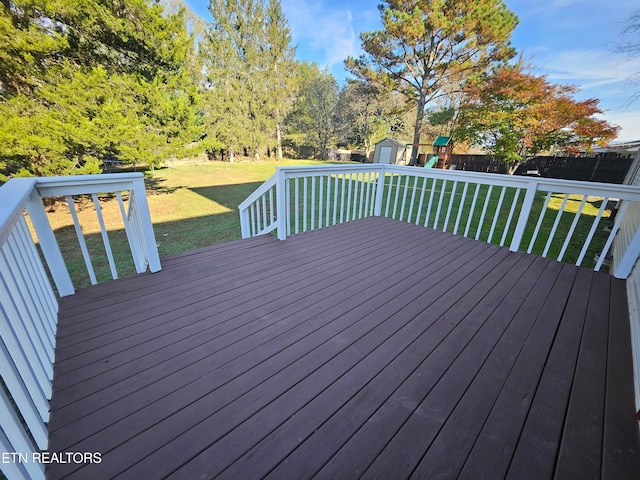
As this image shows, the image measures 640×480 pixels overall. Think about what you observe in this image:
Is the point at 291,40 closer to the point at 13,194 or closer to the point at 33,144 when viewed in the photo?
the point at 33,144

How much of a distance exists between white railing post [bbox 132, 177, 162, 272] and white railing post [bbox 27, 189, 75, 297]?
55 centimetres

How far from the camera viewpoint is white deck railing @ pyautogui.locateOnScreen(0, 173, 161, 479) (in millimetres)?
842

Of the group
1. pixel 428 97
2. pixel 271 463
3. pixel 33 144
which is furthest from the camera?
pixel 428 97

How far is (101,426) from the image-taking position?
115 cm

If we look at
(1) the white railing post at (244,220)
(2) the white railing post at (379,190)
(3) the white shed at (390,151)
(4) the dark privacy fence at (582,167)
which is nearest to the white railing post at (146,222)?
(1) the white railing post at (244,220)

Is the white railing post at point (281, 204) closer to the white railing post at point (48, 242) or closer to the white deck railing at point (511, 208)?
the white deck railing at point (511, 208)

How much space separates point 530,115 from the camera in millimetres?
8352

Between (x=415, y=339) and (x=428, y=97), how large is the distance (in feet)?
47.0

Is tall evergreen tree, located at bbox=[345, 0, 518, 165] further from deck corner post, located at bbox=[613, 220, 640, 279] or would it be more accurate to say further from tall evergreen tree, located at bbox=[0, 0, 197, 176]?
deck corner post, located at bbox=[613, 220, 640, 279]

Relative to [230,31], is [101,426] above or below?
below

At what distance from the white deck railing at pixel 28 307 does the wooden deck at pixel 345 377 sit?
0.43 ft

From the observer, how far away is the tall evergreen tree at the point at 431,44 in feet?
30.6

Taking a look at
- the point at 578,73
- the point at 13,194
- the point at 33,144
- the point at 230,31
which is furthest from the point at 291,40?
the point at 13,194

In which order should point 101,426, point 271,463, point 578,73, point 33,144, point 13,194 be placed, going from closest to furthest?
point 271,463 → point 101,426 → point 13,194 → point 33,144 → point 578,73
